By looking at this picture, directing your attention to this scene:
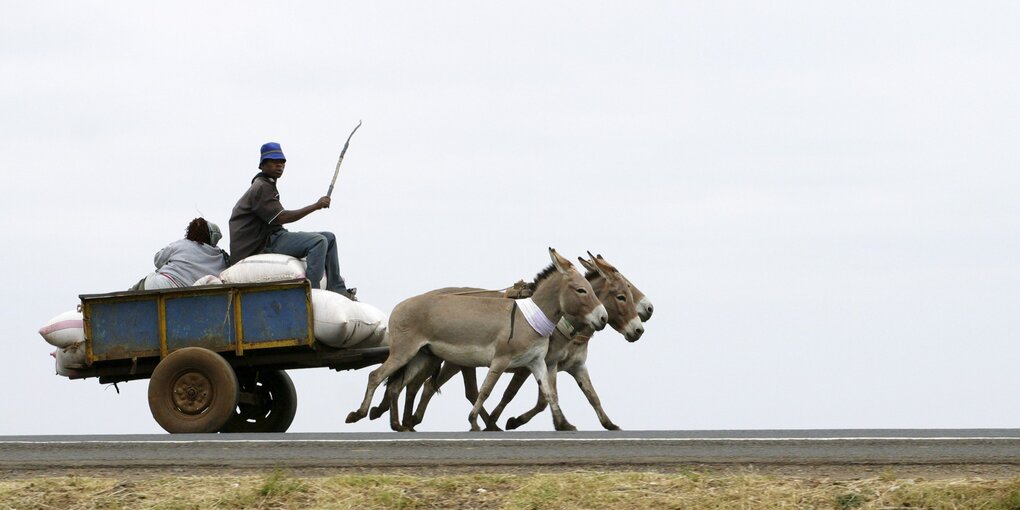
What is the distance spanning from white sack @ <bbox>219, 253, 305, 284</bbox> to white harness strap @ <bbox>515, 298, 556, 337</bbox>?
2.39 meters

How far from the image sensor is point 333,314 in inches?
600

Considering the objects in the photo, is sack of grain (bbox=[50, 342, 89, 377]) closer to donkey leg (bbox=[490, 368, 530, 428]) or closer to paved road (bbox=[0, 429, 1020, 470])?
paved road (bbox=[0, 429, 1020, 470])

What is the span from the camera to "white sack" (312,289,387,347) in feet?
50.0

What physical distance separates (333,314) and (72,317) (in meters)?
2.80

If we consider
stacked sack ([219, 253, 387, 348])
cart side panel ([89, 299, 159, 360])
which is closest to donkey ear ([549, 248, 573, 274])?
stacked sack ([219, 253, 387, 348])

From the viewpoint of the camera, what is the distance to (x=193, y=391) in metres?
15.3

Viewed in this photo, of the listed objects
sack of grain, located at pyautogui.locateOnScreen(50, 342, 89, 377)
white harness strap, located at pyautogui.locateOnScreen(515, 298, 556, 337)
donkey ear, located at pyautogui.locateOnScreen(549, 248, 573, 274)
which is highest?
donkey ear, located at pyautogui.locateOnScreen(549, 248, 573, 274)

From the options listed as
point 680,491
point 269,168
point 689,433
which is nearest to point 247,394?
point 269,168

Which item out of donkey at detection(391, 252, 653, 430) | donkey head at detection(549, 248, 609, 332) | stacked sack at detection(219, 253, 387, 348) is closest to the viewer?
stacked sack at detection(219, 253, 387, 348)

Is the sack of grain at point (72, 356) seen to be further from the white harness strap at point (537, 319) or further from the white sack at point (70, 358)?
the white harness strap at point (537, 319)

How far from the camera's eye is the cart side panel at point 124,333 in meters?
15.5

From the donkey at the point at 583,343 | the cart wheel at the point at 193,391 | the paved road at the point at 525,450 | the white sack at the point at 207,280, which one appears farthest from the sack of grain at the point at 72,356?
the donkey at the point at 583,343

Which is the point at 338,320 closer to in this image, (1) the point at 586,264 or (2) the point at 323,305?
(2) the point at 323,305

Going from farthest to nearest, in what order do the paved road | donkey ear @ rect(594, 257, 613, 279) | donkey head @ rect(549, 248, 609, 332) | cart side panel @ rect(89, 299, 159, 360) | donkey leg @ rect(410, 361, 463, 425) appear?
1. donkey ear @ rect(594, 257, 613, 279)
2. donkey leg @ rect(410, 361, 463, 425)
3. donkey head @ rect(549, 248, 609, 332)
4. cart side panel @ rect(89, 299, 159, 360)
5. the paved road
